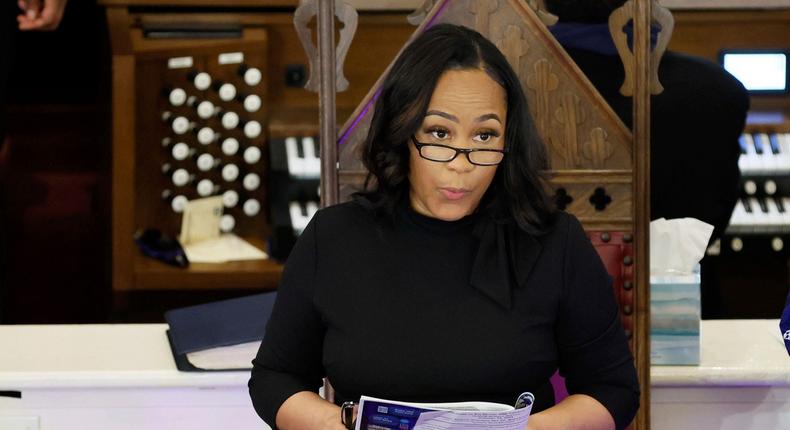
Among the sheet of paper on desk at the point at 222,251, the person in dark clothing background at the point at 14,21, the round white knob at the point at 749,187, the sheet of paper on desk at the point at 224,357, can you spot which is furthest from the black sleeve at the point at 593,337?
the sheet of paper on desk at the point at 222,251

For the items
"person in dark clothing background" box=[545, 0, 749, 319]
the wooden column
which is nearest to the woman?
the wooden column

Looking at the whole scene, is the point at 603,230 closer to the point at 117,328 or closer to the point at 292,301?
the point at 292,301

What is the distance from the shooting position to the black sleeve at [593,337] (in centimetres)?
231

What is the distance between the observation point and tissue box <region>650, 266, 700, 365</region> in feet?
9.00

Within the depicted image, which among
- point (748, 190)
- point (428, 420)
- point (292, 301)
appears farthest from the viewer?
point (748, 190)

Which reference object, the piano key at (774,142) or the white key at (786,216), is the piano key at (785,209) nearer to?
the white key at (786,216)

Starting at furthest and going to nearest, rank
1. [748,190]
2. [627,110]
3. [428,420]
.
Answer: [748,190] < [627,110] < [428,420]

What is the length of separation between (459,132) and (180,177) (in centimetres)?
294

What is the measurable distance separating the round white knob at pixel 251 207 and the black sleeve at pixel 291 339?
9.03 ft

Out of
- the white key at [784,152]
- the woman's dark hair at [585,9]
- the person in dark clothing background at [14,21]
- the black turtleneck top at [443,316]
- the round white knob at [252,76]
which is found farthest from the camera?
the round white knob at [252,76]

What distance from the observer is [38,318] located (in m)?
5.17

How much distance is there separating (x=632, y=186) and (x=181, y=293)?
2.69 meters

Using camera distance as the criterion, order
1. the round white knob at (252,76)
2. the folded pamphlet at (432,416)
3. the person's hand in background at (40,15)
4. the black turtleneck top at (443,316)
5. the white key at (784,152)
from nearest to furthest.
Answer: the folded pamphlet at (432,416) → the black turtleneck top at (443,316) → the person's hand in background at (40,15) → the white key at (784,152) → the round white knob at (252,76)

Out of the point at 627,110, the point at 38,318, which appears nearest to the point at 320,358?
the point at 627,110
